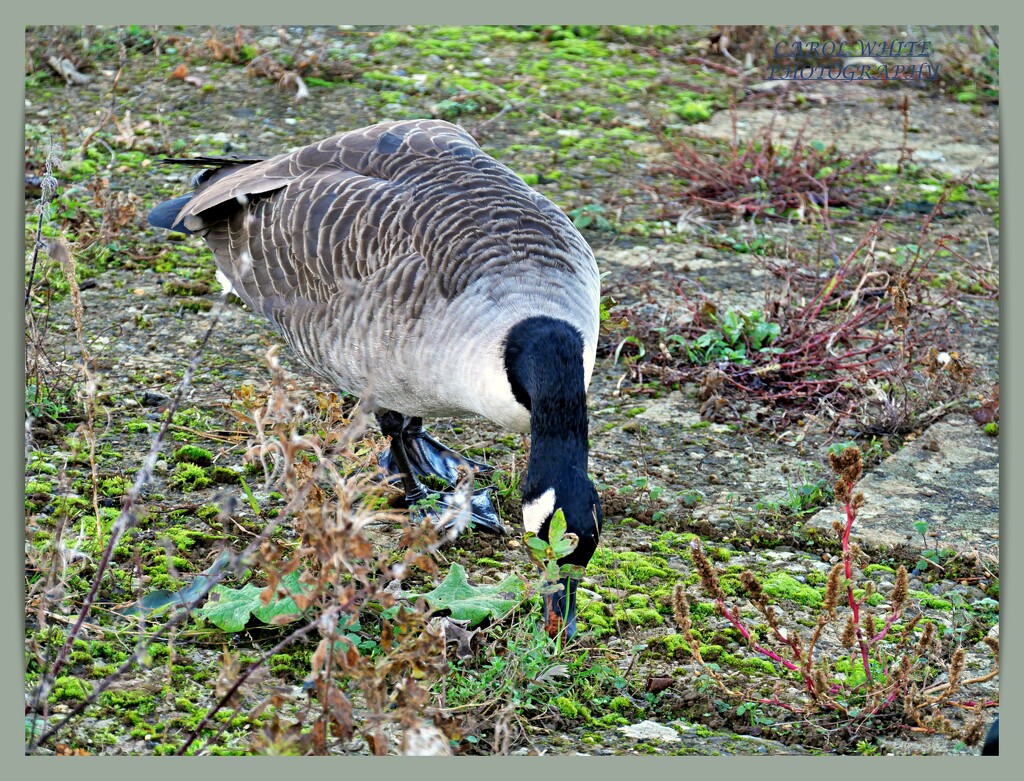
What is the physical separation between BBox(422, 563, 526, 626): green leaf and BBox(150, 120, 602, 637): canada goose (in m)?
0.18

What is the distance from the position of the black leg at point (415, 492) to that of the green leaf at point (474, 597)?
591 millimetres

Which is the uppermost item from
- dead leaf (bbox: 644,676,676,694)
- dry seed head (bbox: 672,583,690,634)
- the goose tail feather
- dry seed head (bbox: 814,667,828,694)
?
the goose tail feather

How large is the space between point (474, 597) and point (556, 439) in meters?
0.60

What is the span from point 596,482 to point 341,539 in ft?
7.83

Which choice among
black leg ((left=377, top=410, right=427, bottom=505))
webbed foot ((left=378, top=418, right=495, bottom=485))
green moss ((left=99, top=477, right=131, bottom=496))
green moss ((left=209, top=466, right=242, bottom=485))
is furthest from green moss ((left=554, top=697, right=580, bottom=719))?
green moss ((left=99, top=477, right=131, bottom=496))

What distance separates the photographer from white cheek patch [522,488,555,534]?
12.0ft

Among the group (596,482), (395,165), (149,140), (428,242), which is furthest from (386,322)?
(149,140)

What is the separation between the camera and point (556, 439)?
386cm

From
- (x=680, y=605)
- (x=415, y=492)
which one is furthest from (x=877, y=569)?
(x=415, y=492)

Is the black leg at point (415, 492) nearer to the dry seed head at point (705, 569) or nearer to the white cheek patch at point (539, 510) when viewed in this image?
the white cheek patch at point (539, 510)

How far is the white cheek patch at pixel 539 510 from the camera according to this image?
3.67 m

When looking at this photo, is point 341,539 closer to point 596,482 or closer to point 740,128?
point 596,482

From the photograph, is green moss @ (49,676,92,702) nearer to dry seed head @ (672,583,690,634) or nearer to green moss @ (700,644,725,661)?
dry seed head @ (672,583,690,634)

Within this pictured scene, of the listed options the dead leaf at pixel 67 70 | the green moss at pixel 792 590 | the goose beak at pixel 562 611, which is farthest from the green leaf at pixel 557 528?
the dead leaf at pixel 67 70
